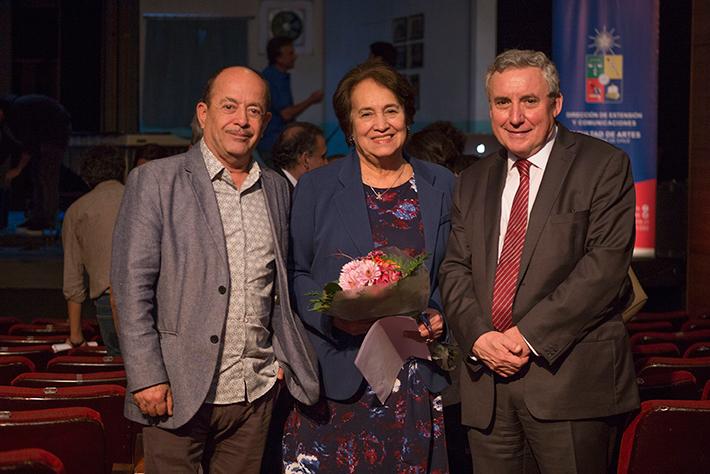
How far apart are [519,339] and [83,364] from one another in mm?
1911

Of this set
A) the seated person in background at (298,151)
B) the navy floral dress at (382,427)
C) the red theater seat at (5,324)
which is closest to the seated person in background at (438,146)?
the seated person in background at (298,151)

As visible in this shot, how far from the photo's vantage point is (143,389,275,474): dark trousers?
9.24 feet

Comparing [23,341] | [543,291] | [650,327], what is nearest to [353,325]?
[543,291]

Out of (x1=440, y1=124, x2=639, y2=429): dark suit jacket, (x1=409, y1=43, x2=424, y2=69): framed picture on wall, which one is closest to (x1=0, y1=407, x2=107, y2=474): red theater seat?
(x1=440, y1=124, x2=639, y2=429): dark suit jacket

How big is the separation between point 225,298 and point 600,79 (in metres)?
7.21

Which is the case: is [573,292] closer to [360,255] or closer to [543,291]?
[543,291]

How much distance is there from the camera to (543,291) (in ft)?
9.04

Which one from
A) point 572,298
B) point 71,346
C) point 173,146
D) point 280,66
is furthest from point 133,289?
point 173,146

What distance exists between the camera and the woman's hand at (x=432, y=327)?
2980 millimetres

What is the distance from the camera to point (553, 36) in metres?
9.54

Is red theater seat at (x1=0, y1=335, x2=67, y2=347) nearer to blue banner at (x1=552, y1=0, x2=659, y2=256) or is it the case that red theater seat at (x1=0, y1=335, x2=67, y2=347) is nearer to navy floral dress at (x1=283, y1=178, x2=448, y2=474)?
navy floral dress at (x1=283, y1=178, x2=448, y2=474)

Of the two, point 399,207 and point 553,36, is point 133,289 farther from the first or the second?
point 553,36

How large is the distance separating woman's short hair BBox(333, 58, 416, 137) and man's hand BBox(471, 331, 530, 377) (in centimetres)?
75

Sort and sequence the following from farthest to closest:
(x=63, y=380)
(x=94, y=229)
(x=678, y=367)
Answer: (x=94, y=229) < (x=678, y=367) < (x=63, y=380)
